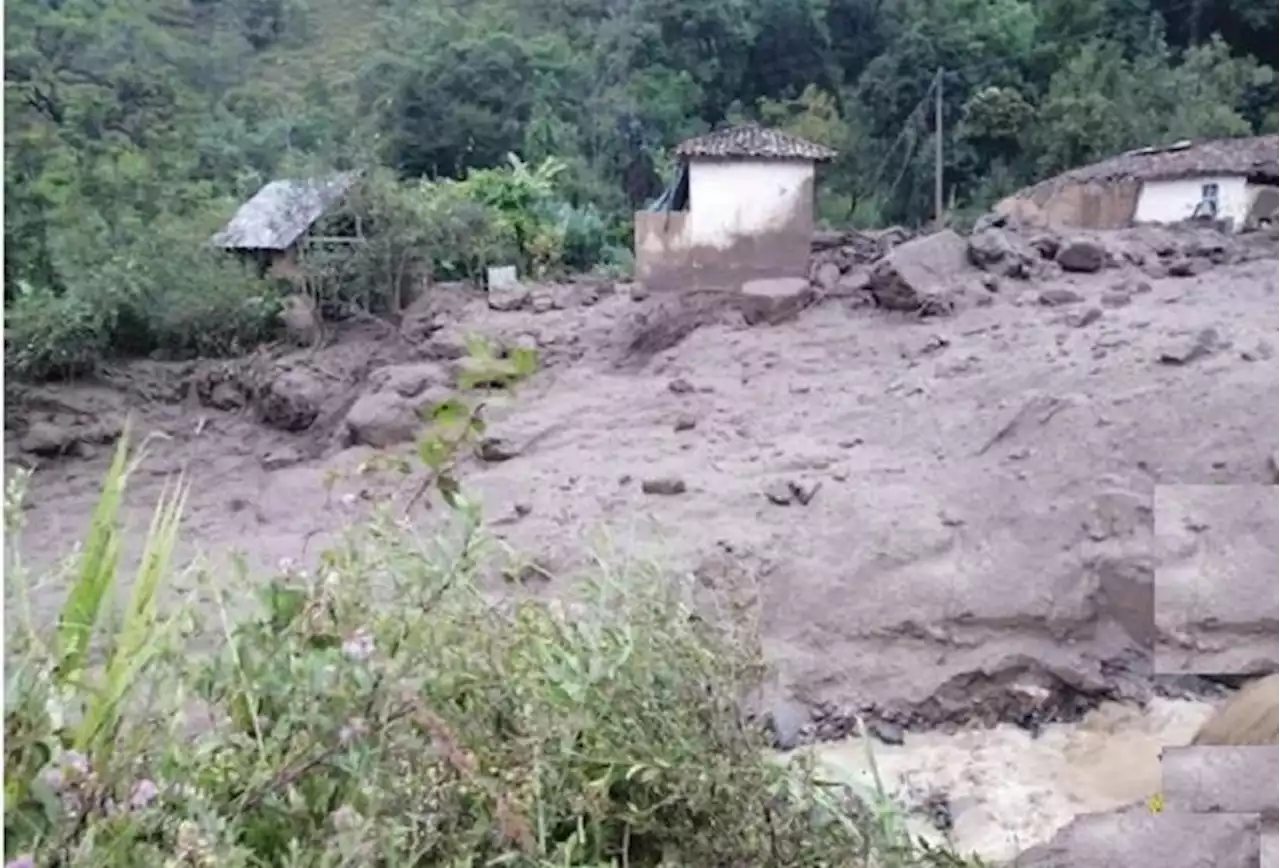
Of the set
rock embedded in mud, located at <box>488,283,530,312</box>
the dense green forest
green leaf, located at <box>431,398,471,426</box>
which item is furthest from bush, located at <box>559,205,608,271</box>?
green leaf, located at <box>431,398,471,426</box>

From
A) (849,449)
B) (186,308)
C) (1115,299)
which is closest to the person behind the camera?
(849,449)

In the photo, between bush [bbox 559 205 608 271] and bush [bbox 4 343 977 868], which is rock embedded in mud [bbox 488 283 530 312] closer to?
bush [bbox 559 205 608 271]

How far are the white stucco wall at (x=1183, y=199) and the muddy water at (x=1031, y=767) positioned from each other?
4.74 m

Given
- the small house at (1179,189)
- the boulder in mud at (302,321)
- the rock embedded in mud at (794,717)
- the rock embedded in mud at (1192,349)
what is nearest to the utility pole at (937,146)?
the small house at (1179,189)

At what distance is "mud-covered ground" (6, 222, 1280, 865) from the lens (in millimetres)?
3518

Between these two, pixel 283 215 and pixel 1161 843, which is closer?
pixel 1161 843

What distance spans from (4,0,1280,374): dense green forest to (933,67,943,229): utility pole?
0.33ft

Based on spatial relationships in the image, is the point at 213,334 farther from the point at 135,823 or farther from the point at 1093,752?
the point at 135,823

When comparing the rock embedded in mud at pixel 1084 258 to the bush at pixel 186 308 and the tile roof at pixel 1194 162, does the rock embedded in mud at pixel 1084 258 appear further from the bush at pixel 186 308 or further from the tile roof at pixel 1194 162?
the bush at pixel 186 308

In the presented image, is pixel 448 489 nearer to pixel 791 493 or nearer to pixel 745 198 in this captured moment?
pixel 791 493

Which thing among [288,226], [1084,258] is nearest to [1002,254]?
[1084,258]

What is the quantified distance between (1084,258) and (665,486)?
2.48 meters

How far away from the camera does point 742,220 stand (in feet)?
20.7

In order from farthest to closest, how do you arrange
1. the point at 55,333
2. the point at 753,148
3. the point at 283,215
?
the point at 283,215 < the point at 55,333 < the point at 753,148
